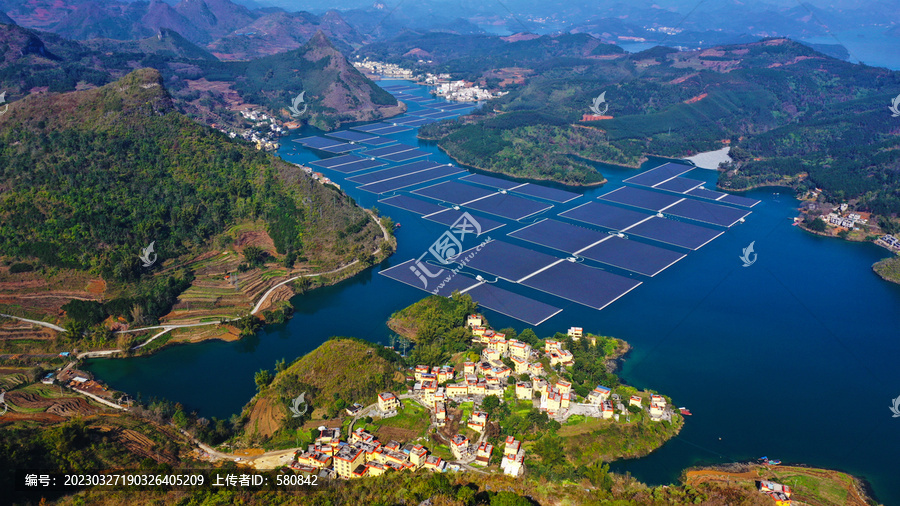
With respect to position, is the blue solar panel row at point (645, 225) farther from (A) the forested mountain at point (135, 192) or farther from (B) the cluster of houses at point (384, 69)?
(B) the cluster of houses at point (384, 69)

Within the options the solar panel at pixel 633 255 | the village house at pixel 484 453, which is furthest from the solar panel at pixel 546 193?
the village house at pixel 484 453

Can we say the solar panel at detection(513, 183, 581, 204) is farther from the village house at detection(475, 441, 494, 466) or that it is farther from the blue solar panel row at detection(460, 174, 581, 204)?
the village house at detection(475, 441, 494, 466)

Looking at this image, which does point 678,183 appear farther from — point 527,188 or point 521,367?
point 521,367

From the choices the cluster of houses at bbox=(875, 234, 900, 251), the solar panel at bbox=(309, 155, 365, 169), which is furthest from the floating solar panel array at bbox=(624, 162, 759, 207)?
the solar panel at bbox=(309, 155, 365, 169)

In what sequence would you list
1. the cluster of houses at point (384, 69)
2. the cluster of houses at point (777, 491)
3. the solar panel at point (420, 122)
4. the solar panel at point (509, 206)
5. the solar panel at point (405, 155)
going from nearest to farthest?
the cluster of houses at point (777, 491) < the solar panel at point (509, 206) < the solar panel at point (405, 155) < the solar panel at point (420, 122) < the cluster of houses at point (384, 69)

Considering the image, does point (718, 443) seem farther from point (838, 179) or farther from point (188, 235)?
point (838, 179)
